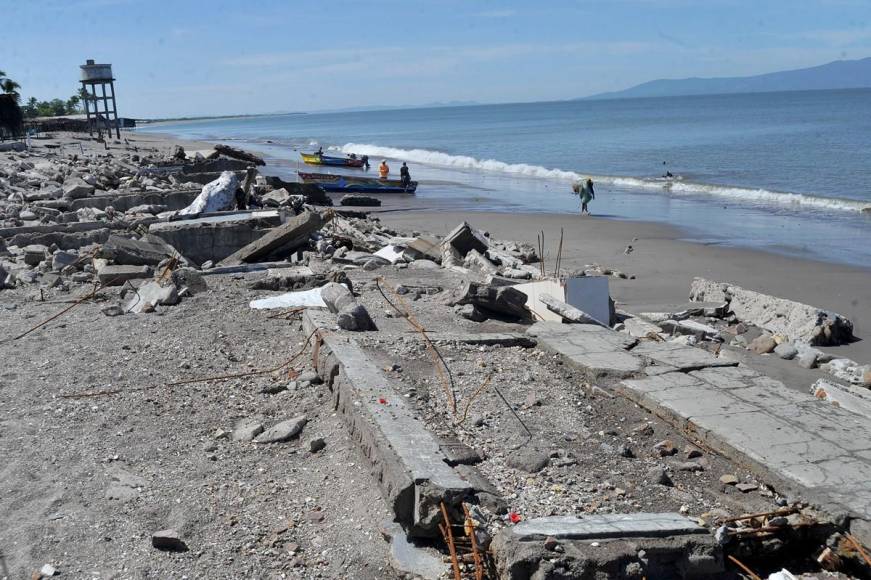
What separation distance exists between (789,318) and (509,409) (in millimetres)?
5729

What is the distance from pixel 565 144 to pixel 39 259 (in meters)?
50.0

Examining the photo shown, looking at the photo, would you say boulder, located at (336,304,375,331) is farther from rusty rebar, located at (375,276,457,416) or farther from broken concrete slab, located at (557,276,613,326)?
broken concrete slab, located at (557,276,613,326)

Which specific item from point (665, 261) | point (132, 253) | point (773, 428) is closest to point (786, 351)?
point (773, 428)

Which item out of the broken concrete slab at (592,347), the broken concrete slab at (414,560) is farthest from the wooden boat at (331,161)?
the broken concrete slab at (414,560)

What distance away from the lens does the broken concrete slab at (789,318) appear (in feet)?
31.4

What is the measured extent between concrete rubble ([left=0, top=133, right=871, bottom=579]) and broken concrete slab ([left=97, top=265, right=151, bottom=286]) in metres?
0.02

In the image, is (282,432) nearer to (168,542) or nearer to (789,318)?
(168,542)

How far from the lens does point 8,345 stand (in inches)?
306

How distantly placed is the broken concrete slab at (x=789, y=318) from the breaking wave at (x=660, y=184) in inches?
564

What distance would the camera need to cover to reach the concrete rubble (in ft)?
13.4

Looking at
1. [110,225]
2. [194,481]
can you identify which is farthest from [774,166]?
[194,481]

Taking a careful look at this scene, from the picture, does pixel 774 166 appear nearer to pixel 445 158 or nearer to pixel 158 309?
pixel 445 158

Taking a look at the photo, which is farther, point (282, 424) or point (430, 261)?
point (430, 261)

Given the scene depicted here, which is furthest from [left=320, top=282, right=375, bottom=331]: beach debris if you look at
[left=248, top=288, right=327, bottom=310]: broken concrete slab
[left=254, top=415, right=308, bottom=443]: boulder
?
[left=254, top=415, right=308, bottom=443]: boulder
